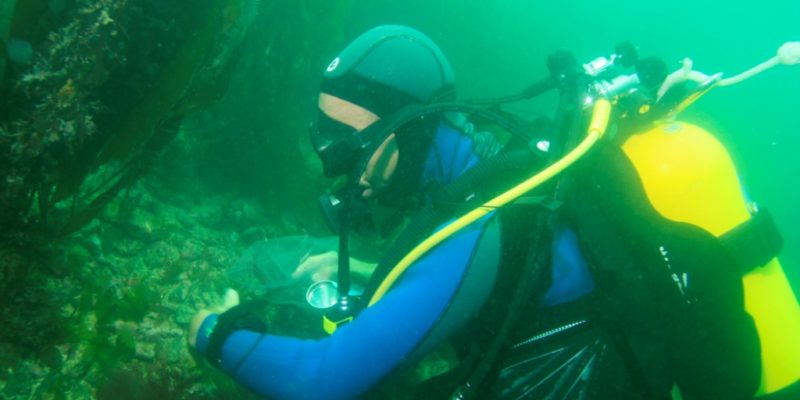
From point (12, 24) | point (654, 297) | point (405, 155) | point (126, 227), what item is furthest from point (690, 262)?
point (126, 227)

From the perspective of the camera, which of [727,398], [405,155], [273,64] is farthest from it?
[273,64]

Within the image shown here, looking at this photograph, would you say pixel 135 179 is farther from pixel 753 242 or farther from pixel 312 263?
pixel 753 242

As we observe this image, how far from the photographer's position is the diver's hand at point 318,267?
282 centimetres

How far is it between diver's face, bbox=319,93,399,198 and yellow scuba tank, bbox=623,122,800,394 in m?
1.15

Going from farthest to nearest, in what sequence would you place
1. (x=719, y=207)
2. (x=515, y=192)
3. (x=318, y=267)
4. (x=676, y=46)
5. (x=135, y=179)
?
(x=676, y=46) < (x=135, y=179) < (x=318, y=267) < (x=719, y=207) < (x=515, y=192)

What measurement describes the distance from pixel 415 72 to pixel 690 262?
5.21 feet

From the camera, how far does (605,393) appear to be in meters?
1.57

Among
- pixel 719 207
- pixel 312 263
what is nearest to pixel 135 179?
pixel 312 263

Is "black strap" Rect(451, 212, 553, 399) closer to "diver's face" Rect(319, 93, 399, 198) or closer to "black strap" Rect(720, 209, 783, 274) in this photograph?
"black strap" Rect(720, 209, 783, 274)

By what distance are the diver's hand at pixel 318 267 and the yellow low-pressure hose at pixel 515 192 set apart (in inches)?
43.4

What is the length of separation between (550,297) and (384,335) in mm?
715

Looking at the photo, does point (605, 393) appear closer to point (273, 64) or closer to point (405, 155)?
point (405, 155)

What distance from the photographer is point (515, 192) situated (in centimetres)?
155

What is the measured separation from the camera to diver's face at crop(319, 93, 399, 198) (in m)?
2.26
